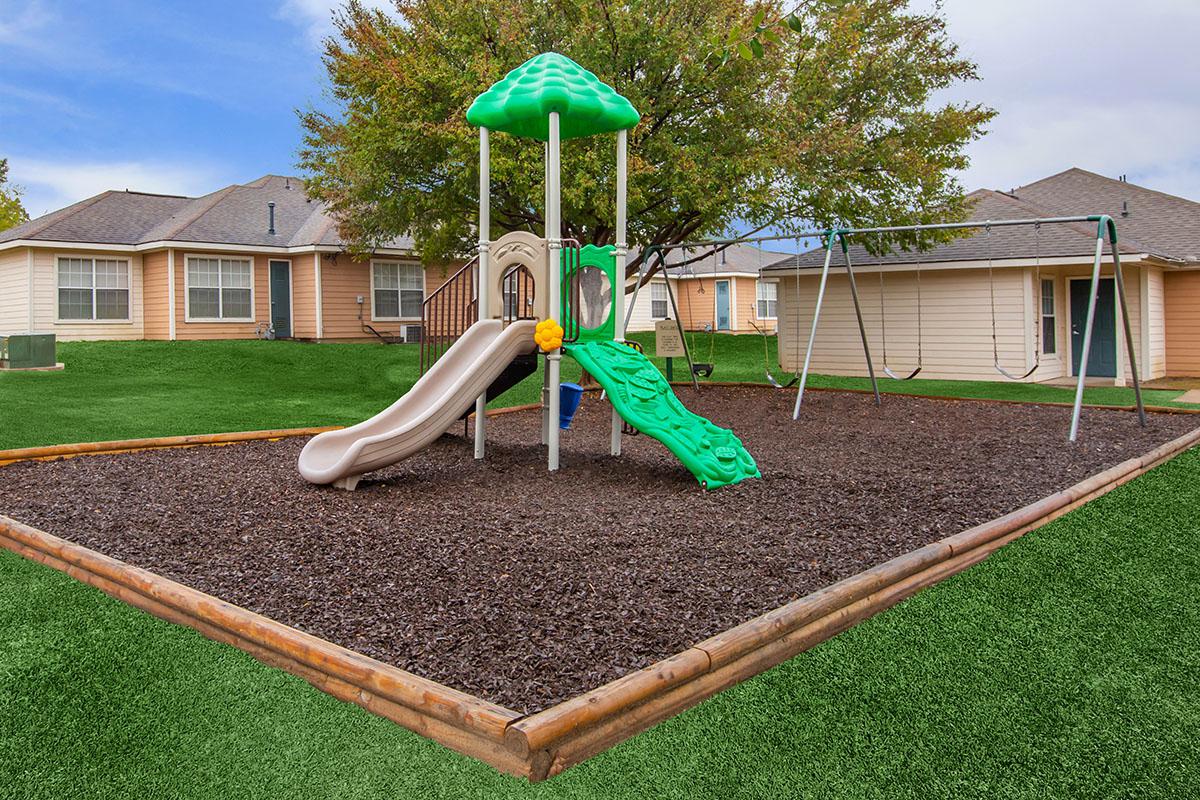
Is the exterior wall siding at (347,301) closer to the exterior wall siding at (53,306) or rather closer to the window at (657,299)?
the exterior wall siding at (53,306)

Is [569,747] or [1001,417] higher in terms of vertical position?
[1001,417]

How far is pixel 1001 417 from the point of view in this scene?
1116 cm

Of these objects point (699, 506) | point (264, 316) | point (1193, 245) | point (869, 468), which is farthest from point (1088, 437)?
point (264, 316)

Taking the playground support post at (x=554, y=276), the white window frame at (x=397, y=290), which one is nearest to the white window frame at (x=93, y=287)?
the white window frame at (x=397, y=290)

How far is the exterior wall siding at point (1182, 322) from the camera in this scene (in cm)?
1764

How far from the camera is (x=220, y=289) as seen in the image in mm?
21484

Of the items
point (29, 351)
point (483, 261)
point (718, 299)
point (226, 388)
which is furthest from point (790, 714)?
point (718, 299)

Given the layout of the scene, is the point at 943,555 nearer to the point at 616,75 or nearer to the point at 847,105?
the point at 616,75

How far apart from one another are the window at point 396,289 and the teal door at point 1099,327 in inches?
623

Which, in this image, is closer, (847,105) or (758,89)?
(758,89)

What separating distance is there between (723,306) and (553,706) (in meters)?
32.6

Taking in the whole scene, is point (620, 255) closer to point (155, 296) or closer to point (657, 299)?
point (155, 296)

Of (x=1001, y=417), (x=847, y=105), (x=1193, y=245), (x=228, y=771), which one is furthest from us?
(x=1193, y=245)

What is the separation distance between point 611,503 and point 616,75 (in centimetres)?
844
